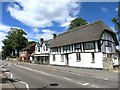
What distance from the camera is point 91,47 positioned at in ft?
106

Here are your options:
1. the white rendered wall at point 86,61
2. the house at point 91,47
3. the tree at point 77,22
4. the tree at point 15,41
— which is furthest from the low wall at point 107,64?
the tree at point 15,41

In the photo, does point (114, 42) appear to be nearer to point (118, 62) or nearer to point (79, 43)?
point (118, 62)

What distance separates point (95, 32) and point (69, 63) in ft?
30.0

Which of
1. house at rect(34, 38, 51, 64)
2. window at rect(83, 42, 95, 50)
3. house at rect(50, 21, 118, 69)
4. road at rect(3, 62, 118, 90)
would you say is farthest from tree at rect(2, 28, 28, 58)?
road at rect(3, 62, 118, 90)

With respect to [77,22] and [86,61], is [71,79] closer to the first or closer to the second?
[86,61]

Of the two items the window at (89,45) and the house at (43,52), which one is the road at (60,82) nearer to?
the window at (89,45)

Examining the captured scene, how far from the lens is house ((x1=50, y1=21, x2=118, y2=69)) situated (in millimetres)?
30625

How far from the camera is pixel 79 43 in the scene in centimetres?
3584

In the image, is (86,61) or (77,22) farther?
(77,22)

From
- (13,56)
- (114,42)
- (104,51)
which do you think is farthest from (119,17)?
(13,56)

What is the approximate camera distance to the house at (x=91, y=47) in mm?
30625

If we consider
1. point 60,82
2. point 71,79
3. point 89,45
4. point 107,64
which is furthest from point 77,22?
point 60,82

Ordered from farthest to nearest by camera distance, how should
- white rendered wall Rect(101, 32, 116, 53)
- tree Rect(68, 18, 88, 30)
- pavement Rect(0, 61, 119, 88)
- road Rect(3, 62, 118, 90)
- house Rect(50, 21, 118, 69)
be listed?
tree Rect(68, 18, 88, 30) < white rendered wall Rect(101, 32, 116, 53) < house Rect(50, 21, 118, 69) < pavement Rect(0, 61, 119, 88) < road Rect(3, 62, 118, 90)

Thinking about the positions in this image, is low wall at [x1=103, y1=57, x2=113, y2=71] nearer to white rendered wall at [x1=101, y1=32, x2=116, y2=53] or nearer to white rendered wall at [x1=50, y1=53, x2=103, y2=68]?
white rendered wall at [x1=50, y1=53, x2=103, y2=68]
